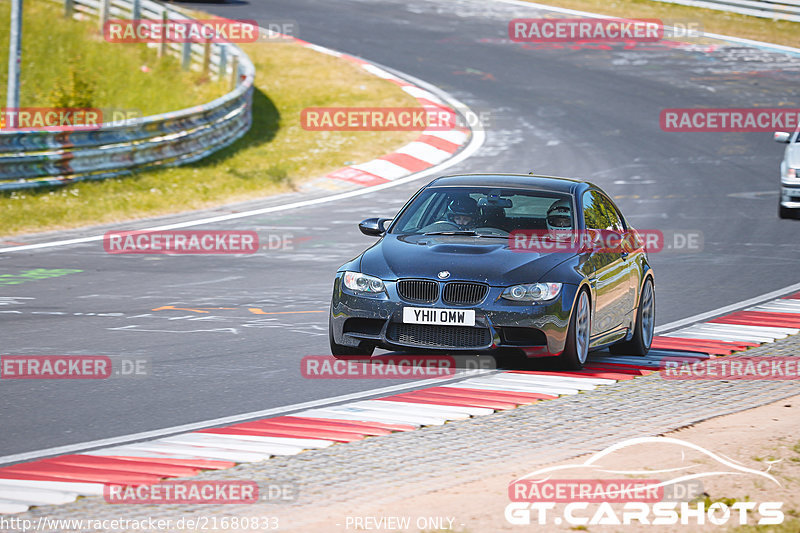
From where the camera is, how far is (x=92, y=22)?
30.7 meters

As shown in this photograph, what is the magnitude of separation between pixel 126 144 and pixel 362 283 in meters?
11.2

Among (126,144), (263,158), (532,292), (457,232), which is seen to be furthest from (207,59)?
(532,292)

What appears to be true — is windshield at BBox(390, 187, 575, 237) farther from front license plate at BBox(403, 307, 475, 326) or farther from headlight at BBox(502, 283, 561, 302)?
front license plate at BBox(403, 307, 475, 326)

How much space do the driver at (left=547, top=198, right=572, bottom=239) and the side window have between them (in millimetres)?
175

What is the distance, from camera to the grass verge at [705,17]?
3628 cm

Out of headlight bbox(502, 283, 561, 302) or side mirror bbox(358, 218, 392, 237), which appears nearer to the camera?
headlight bbox(502, 283, 561, 302)

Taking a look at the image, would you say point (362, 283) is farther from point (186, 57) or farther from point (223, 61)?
point (186, 57)

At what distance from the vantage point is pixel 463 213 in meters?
9.95

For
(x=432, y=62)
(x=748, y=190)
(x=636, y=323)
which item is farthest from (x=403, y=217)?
(x=432, y=62)

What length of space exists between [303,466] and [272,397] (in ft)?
5.74

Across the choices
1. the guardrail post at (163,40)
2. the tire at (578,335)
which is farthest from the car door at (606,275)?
the guardrail post at (163,40)

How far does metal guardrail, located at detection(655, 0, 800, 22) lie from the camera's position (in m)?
37.2

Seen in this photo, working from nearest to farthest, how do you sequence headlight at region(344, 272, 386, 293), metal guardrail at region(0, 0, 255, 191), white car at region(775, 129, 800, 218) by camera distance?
headlight at region(344, 272, 386, 293) → metal guardrail at region(0, 0, 255, 191) → white car at region(775, 129, 800, 218)

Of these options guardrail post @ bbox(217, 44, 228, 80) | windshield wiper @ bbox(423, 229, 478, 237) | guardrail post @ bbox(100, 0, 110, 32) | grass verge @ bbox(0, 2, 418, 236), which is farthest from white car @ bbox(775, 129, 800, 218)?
guardrail post @ bbox(100, 0, 110, 32)
